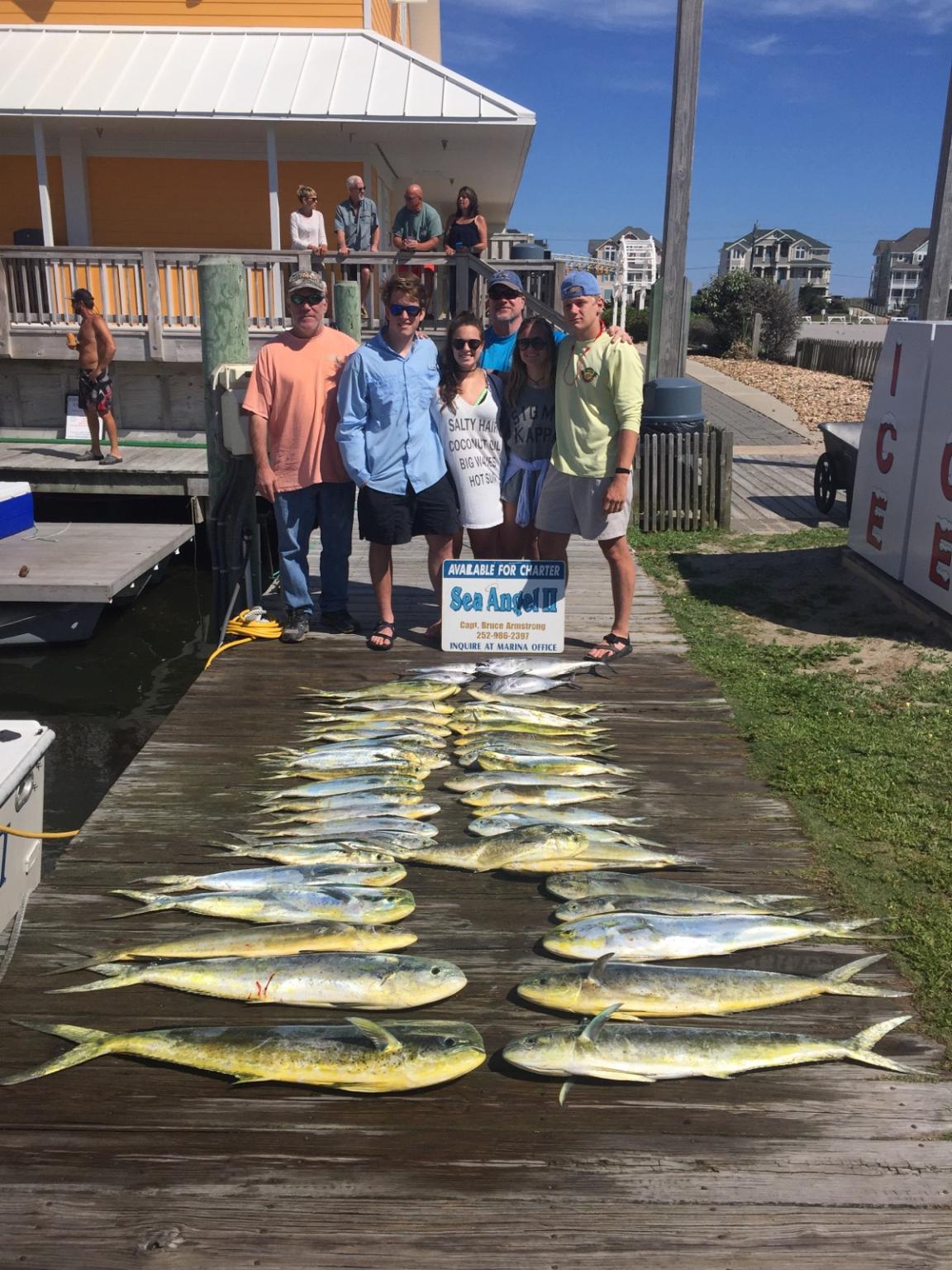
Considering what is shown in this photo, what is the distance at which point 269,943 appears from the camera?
10.4ft

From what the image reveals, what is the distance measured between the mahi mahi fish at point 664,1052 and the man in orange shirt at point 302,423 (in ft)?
12.8

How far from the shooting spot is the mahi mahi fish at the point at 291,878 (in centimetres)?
353

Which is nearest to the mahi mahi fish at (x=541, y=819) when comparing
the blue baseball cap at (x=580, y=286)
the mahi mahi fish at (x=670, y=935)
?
A: the mahi mahi fish at (x=670, y=935)

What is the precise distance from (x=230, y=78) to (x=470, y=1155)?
15824mm

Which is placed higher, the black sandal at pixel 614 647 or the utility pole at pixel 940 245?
the utility pole at pixel 940 245

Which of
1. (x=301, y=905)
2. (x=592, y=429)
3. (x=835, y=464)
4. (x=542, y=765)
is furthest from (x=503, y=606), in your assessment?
(x=835, y=464)

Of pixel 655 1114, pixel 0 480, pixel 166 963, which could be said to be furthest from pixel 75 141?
A: pixel 655 1114

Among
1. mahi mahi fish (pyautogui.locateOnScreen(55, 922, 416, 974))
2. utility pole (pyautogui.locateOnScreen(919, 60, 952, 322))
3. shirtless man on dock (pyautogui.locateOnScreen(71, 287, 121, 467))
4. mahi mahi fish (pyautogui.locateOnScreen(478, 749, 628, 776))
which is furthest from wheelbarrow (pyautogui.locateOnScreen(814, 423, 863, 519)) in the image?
mahi mahi fish (pyautogui.locateOnScreen(55, 922, 416, 974))

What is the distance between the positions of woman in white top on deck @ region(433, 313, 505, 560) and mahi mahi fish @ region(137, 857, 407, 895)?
274cm

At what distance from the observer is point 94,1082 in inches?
105

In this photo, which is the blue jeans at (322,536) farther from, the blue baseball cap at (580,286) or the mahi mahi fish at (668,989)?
the mahi mahi fish at (668,989)

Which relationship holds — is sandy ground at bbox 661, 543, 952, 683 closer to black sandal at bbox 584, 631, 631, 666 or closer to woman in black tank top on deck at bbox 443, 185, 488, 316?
black sandal at bbox 584, 631, 631, 666

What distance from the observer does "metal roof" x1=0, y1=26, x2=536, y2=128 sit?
1443 cm

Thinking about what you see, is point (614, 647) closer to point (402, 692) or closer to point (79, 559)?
point (402, 692)
